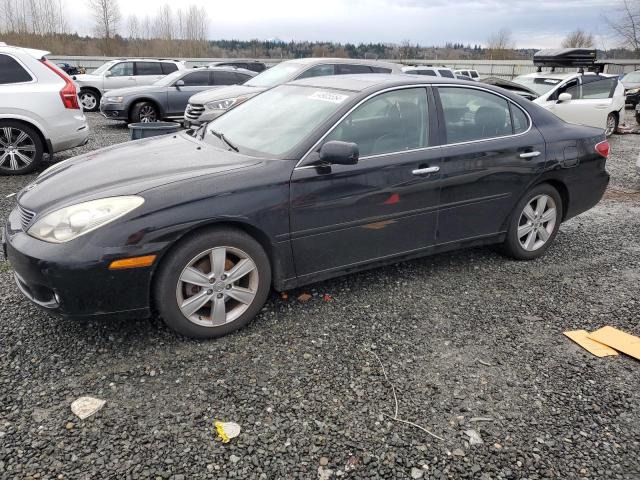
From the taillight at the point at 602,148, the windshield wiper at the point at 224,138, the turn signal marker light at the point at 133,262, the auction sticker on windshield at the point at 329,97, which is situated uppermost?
the auction sticker on windshield at the point at 329,97

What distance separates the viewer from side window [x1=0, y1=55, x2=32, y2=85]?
288 inches

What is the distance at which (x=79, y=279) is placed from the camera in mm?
2836

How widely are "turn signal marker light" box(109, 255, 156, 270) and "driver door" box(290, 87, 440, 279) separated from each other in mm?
923

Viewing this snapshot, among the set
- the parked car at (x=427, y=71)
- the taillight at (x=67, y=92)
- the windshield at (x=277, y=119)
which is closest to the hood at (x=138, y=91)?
the taillight at (x=67, y=92)

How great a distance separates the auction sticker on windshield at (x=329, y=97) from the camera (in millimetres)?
3779

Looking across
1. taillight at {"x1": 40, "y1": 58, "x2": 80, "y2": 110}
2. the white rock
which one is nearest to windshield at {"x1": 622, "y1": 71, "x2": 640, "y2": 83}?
taillight at {"x1": 40, "y1": 58, "x2": 80, "y2": 110}

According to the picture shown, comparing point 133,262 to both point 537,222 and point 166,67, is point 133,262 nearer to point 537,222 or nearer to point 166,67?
point 537,222

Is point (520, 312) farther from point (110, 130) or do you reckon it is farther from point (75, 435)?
Result: point (110, 130)

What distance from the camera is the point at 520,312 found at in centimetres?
380

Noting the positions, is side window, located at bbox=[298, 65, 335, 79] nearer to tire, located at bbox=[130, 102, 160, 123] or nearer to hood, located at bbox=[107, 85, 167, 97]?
hood, located at bbox=[107, 85, 167, 97]

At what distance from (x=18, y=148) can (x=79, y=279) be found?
222 inches

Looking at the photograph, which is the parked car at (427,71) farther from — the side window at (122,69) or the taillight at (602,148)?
the taillight at (602,148)

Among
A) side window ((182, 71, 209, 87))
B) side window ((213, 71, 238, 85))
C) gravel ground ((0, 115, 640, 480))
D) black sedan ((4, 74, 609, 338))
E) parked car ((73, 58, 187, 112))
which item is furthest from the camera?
parked car ((73, 58, 187, 112))

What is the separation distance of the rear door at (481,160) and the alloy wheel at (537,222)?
0.25 metres
